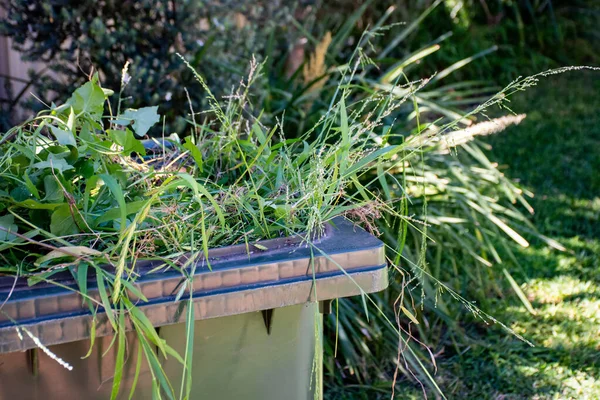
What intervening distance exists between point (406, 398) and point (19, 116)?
257cm

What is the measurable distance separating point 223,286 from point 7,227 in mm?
491

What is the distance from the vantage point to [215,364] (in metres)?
1.65

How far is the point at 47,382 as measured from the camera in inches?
59.0

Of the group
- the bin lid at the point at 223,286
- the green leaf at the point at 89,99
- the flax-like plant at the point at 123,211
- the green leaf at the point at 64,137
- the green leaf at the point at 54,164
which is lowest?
the bin lid at the point at 223,286

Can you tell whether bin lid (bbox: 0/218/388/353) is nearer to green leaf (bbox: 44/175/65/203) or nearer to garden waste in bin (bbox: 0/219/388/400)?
garden waste in bin (bbox: 0/219/388/400)

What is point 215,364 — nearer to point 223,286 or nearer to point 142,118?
point 223,286

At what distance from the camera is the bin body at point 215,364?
4.88 ft

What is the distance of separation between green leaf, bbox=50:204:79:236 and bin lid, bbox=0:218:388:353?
132mm

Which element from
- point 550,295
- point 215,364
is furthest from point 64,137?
point 550,295

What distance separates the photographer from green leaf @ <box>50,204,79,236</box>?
5.06 ft

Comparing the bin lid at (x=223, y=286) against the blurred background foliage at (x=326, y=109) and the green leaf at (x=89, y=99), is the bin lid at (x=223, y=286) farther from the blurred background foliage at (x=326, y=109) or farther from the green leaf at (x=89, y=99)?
the blurred background foliage at (x=326, y=109)

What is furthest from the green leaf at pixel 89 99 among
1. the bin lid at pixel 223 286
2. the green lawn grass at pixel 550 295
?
the green lawn grass at pixel 550 295

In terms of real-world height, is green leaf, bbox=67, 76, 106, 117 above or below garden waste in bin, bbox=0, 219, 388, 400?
above

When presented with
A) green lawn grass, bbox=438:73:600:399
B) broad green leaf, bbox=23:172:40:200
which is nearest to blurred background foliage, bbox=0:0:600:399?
green lawn grass, bbox=438:73:600:399
